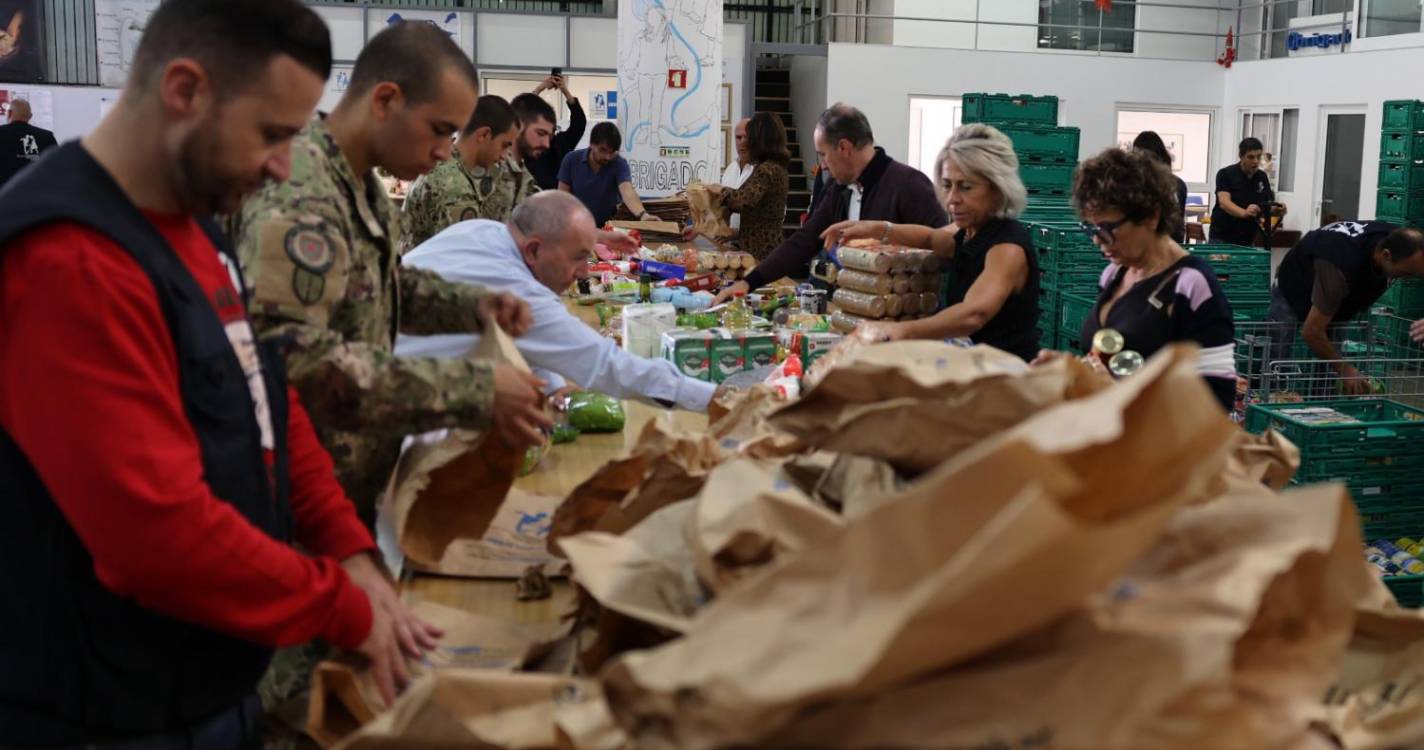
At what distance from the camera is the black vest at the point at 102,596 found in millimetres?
1316

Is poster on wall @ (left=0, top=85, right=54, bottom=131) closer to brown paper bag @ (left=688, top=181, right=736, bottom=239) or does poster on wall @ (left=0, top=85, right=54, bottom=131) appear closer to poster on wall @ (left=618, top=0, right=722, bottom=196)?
poster on wall @ (left=618, top=0, right=722, bottom=196)

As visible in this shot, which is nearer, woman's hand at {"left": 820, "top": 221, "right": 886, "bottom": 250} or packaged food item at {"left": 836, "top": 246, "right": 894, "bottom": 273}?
packaged food item at {"left": 836, "top": 246, "right": 894, "bottom": 273}

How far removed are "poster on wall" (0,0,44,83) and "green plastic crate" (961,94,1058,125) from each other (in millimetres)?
9000

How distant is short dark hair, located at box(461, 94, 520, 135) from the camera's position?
5.07 meters

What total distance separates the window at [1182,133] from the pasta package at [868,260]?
13181 mm

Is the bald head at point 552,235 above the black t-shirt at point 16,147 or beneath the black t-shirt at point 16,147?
beneath

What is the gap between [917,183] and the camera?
A: 5.06 meters

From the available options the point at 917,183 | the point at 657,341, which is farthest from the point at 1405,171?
the point at 657,341

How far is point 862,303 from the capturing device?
430 centimetres

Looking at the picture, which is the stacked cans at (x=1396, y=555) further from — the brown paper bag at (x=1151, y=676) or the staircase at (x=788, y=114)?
the staircase at (x=788, y=114)

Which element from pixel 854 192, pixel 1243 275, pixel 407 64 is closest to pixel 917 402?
pixel 407 64

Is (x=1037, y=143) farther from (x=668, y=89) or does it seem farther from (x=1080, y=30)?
(x=1080, y=30)

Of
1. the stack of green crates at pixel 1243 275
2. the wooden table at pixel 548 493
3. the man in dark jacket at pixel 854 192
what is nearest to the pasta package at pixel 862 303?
the man in dark jacket at pixel 854 192

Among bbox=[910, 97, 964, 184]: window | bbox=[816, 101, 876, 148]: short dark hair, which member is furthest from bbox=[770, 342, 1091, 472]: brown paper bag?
bbox=[910, 97, 964, 184]: window
